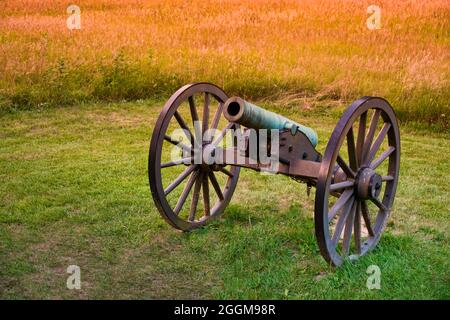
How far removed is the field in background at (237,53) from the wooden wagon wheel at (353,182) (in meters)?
4.75

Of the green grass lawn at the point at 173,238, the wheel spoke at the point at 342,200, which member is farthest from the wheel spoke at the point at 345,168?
the green grass lawn at the point at 173,238

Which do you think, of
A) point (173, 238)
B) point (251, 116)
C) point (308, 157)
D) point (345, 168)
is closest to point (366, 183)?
point (345, 168)

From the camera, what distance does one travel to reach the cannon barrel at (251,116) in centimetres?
397

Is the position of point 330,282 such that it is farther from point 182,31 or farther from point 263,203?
point 182,31

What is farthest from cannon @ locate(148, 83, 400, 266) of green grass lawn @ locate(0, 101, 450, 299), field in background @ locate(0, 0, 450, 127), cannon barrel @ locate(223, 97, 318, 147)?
field in background @ locate(0, 0, 450, 127)

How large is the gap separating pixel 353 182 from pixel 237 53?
271 inches

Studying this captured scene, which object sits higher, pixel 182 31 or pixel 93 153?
pixel 182 31

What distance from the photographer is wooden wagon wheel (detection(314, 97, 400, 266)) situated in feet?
12.4

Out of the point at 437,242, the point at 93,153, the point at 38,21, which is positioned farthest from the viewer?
the point at 38,21

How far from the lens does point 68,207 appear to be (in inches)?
221

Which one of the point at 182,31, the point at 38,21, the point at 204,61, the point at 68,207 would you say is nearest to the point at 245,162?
the point at 68,207

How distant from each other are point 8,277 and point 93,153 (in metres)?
3.07

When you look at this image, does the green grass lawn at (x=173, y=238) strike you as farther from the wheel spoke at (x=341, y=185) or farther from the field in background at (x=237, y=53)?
the field in background at (x=237, y=53)

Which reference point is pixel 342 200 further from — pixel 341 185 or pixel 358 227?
pixel 358 227
